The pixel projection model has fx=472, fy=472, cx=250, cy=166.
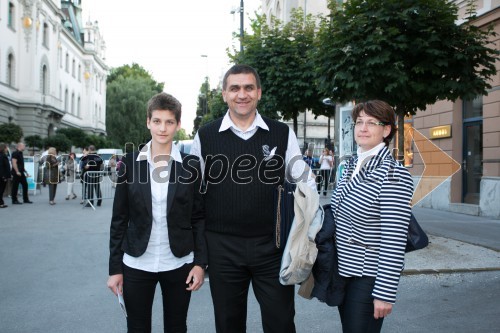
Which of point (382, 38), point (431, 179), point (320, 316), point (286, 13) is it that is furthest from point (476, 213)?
point (286, 13)

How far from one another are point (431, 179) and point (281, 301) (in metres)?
13.8

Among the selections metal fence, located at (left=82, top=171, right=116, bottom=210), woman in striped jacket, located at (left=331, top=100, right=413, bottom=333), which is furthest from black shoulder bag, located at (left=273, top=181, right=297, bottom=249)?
metal fence, located at (left=82, top=171, right=116, bottom=210)

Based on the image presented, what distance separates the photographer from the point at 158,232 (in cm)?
298

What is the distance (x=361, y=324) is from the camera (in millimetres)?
2639

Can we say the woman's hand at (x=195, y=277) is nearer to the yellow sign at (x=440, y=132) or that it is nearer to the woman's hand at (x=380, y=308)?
the woman's hand at (x=380, y=308)

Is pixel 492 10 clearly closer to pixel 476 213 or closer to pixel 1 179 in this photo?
pixel 476 213

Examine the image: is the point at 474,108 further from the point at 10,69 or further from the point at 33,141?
the point at 10,69

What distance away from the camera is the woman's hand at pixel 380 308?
2.51 metres

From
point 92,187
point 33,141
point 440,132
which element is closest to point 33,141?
point 33,141

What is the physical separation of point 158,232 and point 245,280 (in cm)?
65

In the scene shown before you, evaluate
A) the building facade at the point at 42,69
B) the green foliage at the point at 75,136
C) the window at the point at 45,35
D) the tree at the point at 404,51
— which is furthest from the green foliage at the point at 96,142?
the tree at the point at 404,51

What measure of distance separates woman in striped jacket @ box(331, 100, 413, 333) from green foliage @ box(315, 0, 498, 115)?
520 centimetres

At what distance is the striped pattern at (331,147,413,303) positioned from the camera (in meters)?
2.54

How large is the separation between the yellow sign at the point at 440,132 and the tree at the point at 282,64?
395 cm
